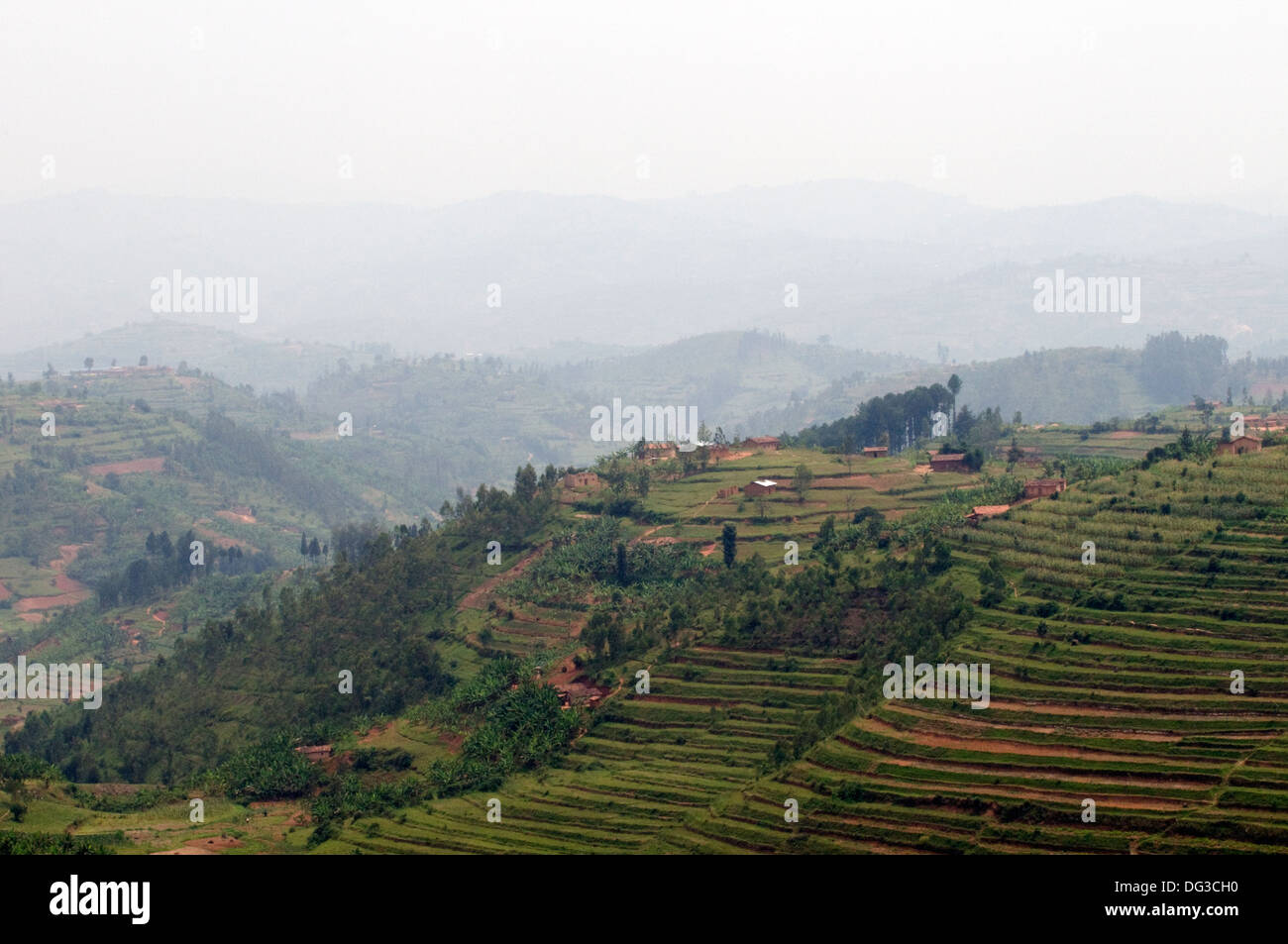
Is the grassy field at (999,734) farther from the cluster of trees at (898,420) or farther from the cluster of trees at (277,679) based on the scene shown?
the cluster of trees at (898,420)

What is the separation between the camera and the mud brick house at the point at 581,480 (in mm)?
74438

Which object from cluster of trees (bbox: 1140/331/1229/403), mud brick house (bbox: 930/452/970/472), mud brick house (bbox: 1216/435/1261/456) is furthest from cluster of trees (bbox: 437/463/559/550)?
cluster of trees (bbox: 1140/331/1229/403)

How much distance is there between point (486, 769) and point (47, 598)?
76.3m

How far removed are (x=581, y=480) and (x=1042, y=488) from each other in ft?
87.3

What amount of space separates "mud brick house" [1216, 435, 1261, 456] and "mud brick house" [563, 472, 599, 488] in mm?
31199

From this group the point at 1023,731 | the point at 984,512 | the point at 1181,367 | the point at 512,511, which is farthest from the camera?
the point at 1181,367

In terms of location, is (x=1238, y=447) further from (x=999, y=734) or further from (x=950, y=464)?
(x=999, y=734)

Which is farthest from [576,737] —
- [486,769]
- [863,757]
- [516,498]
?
[516,498]

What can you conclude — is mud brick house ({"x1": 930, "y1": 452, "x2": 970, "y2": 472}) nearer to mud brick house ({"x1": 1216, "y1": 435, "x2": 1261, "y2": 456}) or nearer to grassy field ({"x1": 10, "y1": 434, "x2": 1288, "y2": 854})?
grassy field ({"x1": 10, "y1": 434, "x2": 1288, "y2": 854})

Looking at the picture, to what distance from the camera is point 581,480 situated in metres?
75.1

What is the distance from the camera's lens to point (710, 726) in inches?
1777

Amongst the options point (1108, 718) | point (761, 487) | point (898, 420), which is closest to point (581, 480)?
point (761, 487)

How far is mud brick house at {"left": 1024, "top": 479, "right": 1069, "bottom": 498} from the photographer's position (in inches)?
2228
